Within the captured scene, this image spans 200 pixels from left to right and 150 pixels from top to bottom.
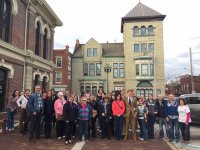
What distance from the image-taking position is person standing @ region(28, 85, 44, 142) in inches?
365

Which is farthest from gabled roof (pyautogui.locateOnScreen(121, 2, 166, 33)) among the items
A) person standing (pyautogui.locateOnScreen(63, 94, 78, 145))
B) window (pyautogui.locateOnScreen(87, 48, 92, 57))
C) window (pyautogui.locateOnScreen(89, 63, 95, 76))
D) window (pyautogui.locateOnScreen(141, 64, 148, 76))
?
person standing (pyautogui.locateOnScreen(63, 94, 78, 145))

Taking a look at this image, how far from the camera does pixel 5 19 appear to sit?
52.1 feet

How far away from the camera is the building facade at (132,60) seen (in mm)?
41094

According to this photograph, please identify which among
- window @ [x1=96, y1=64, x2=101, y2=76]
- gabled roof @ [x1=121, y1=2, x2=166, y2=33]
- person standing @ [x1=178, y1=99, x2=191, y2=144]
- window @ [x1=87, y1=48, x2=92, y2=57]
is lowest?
person standing @ [x1=178, y1=99, x2=191, y2=144]

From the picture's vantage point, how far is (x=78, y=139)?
9.98 m

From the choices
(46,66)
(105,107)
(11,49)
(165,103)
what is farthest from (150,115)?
(46,66)

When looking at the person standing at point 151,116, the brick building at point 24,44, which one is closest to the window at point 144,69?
the brick building at point 24,44

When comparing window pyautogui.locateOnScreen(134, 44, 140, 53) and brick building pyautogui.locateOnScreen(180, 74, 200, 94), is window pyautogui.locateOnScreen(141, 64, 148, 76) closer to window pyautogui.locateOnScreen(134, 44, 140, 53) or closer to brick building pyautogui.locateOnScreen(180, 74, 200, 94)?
window pyautogui.locateOnScreen(134, 44, 140, 53)

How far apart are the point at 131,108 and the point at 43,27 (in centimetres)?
1410

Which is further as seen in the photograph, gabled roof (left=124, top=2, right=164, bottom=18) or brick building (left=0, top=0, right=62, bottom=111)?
gabled roof (left=124, top=2, right=164, bottom=18)

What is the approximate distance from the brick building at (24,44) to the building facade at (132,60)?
752 inches

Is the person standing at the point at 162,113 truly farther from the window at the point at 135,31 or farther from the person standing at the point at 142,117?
the window at the point at 135,31

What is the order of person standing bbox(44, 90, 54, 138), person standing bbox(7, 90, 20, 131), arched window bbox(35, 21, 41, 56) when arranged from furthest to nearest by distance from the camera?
arched window bbox(35, 21, 41, 56), person standing bbox(7, 90, 20, 131), person standing bbox(44, 90, 54, 138)

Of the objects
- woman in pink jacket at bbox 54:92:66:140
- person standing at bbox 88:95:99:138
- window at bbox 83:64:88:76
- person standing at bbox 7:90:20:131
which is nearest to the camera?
woman in pink jacket at bbox 54:92:66:140
